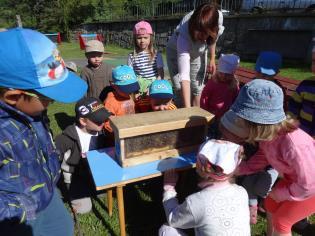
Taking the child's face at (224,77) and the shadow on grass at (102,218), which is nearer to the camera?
the shadow on grass at (102,218)

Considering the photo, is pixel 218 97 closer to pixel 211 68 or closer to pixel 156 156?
pixel 211 68

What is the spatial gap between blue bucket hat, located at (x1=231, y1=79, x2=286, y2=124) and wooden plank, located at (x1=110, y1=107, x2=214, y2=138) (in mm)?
565

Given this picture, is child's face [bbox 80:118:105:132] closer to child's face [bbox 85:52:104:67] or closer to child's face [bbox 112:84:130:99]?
child's face [bbox 112:84:130:99]

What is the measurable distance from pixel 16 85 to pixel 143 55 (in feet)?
8.17

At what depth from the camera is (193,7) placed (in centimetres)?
1377

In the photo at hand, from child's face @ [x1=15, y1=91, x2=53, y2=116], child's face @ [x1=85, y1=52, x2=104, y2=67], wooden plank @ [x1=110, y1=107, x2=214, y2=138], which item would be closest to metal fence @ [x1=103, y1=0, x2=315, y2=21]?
child's face @ [x1=85, y1=52, x2=104, y2=67]

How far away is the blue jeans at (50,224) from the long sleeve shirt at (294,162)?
1.40m

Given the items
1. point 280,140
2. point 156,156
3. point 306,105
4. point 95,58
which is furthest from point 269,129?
point 95,58

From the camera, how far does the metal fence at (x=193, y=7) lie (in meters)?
10.2

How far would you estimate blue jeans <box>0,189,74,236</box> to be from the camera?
164 centimetres

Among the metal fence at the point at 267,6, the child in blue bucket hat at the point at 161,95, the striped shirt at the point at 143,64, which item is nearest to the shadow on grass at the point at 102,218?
the child in blue bucket hat at the point at 161,95

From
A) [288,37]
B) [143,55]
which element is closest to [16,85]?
[143,55]

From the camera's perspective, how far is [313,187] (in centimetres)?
180

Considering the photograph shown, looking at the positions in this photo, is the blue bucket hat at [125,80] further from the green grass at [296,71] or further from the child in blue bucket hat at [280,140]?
the green grass at [296,71]
